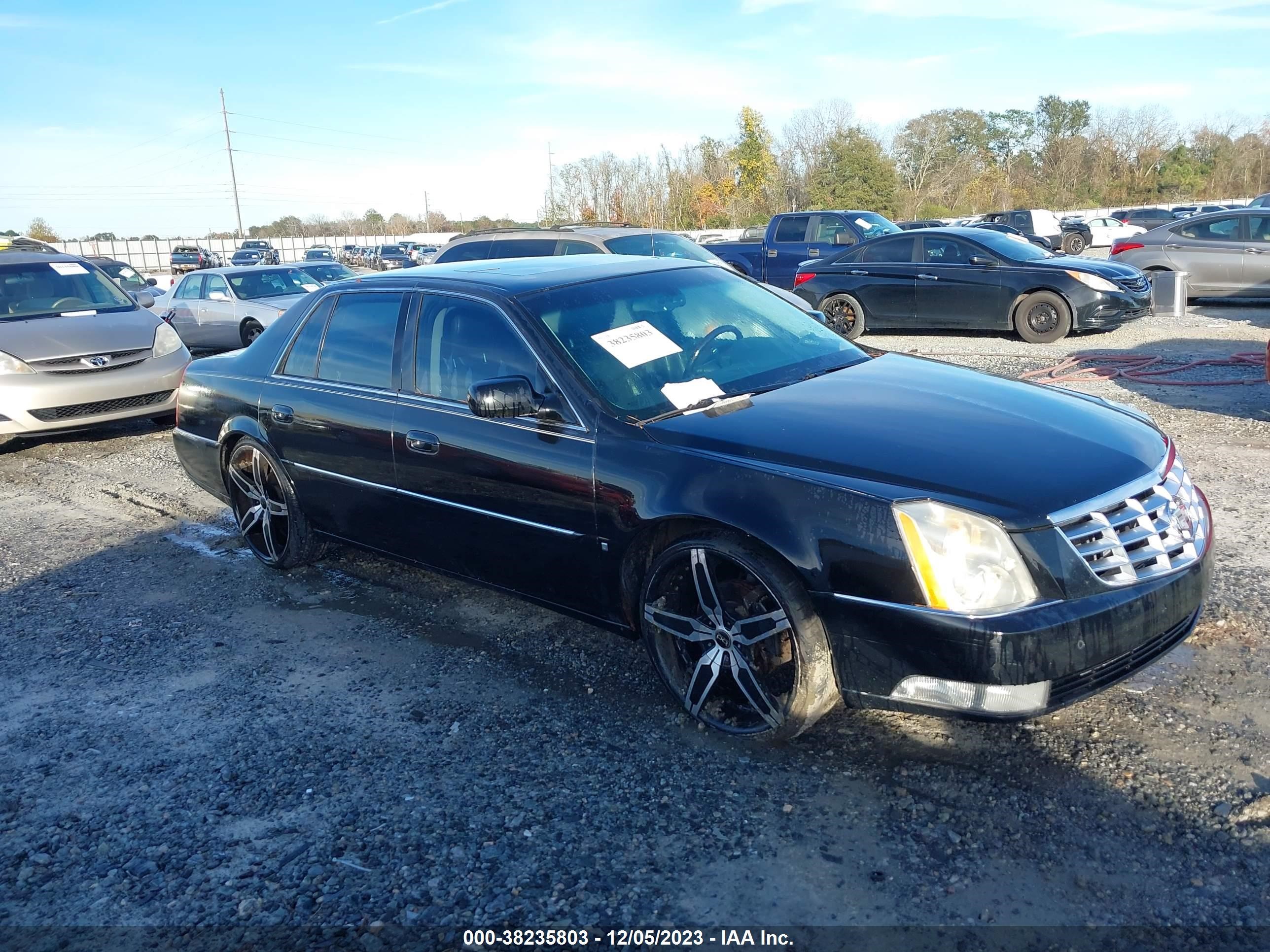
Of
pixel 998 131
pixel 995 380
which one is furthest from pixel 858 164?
pixel 995 380

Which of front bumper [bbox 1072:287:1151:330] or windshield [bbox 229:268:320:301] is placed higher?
windshield [bbox 229:268:320:301]

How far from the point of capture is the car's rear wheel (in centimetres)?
3234

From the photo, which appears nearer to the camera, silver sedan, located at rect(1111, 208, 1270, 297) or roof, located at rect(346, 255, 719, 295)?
roof, located at rect(346, 255, 719, 295)

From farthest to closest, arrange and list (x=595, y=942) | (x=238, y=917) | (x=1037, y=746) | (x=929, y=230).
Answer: (x=929, y=230) < (x=1037, y=746) < (x=238, y=917) < (x=595, y=942)

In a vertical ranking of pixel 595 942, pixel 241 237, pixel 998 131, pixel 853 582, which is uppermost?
pixel 998 131

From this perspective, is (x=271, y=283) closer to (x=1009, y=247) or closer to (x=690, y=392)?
(x=1009, y=247)

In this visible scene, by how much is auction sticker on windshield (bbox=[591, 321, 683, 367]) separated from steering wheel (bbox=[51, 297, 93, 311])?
7613 millimetres

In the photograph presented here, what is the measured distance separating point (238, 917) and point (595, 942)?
1.00m

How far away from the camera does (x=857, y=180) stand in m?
49.1

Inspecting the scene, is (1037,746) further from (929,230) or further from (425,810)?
(929,230)

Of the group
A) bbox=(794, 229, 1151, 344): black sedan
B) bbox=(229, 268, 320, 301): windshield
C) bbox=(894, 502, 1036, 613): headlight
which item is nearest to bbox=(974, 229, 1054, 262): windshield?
bbox=(794, 229, 1151, 344): black sedan

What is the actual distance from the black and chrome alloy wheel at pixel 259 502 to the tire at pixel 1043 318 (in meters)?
9.81

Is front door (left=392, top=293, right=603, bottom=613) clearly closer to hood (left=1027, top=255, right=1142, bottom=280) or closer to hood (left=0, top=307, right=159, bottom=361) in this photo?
hood (left=0, top=307, right=159, bottom=361)

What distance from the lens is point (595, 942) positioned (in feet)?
8.08
